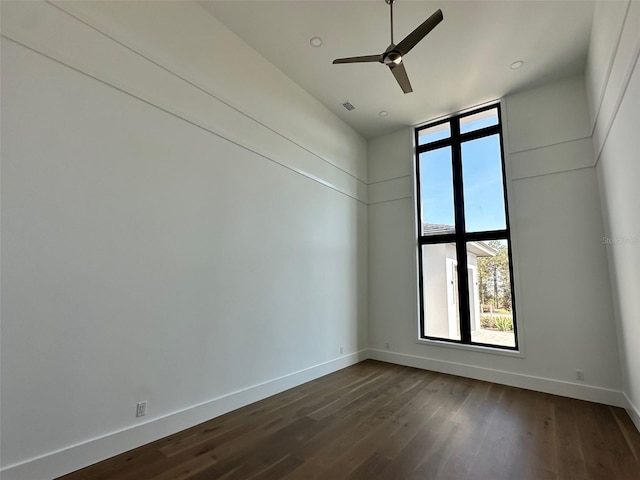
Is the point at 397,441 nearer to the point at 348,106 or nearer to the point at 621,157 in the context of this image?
the point at 621,157

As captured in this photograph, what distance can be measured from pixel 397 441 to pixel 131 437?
7.19 ft

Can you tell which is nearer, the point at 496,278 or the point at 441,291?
the point at 496,278

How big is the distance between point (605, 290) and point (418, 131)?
12.1ft

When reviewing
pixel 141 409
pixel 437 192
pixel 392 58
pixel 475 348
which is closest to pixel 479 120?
pixel 437 192

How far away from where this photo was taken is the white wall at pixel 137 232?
6.56ft

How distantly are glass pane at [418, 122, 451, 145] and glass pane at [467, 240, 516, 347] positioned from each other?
201 centimetres

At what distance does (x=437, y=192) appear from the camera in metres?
5.27

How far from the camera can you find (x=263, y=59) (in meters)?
3.94

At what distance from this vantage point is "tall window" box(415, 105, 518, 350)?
14.8 ft

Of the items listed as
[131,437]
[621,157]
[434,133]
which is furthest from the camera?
[434,133]

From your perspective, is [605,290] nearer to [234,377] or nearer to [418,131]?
[418,131]

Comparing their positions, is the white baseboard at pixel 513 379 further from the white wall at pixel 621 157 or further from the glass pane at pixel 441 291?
the glass pane at pixel 441 291

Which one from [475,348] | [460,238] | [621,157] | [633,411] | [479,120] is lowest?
[633,411]

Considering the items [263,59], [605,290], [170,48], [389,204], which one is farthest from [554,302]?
[170,48]
